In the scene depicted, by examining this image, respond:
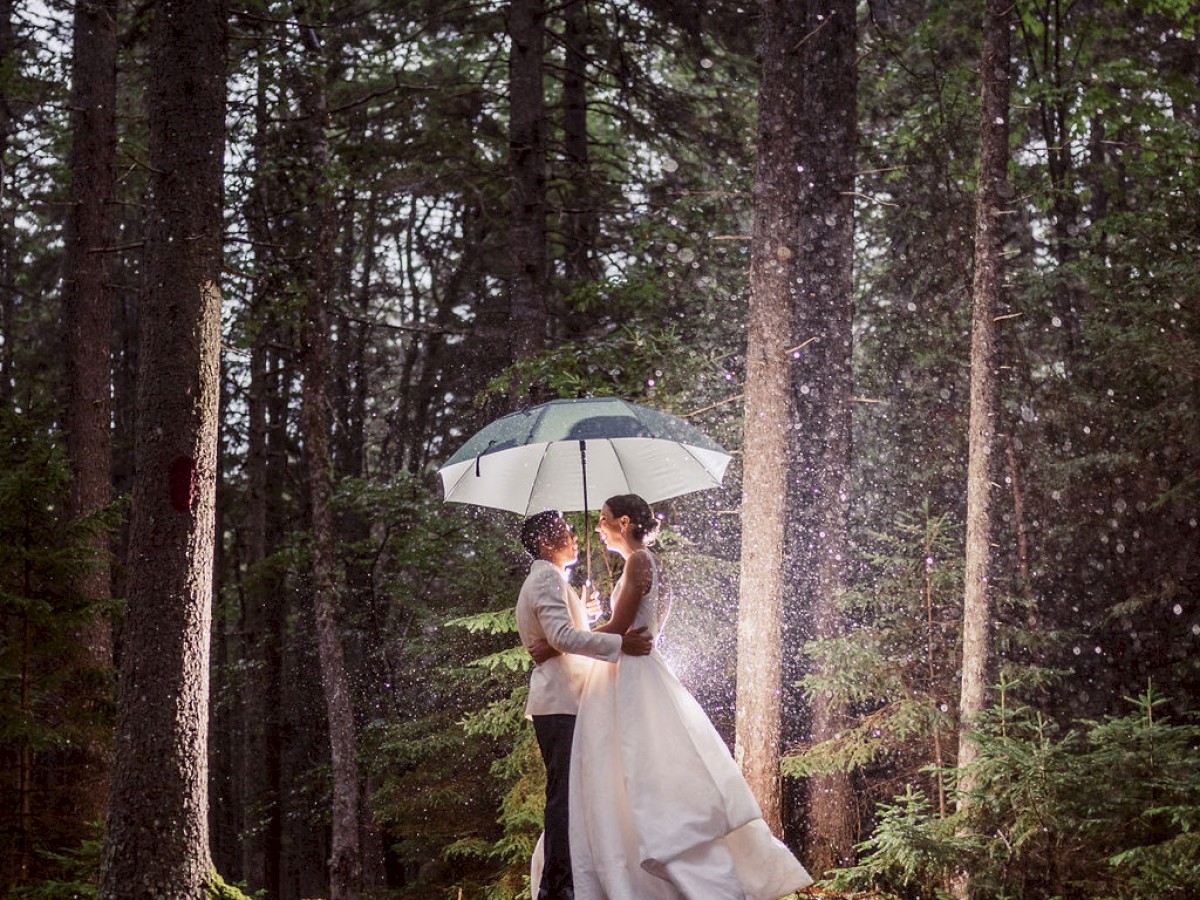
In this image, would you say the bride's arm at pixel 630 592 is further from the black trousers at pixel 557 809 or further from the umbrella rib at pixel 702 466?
the umbrella rib at pixel 702 466

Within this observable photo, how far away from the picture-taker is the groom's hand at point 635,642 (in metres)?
5.88

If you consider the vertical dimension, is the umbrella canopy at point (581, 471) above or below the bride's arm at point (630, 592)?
above

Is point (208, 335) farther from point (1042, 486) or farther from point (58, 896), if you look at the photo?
point (1042, 486)

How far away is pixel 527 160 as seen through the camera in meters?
13.7

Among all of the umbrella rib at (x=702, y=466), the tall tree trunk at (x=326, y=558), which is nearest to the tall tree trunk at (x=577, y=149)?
the tall tree trunk at (x=326, y=558)

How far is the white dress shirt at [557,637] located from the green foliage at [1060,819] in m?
2.69

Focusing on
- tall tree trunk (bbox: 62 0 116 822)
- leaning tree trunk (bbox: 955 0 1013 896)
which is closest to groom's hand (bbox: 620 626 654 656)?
leaning tree trunk (bbox: 955 0 1013 896)

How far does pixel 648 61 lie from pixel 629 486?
34.3 ft

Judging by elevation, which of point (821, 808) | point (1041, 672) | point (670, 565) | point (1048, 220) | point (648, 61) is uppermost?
point (648, 61)

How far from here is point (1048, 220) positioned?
55.7 feet

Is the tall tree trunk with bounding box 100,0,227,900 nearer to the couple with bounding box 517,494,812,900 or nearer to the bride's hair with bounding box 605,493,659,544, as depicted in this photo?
the couple with bounding box 517,494,812,900

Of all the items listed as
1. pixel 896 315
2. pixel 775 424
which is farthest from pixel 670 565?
pixel 896 315

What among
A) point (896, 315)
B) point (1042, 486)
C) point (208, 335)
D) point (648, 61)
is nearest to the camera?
point (208, 335)

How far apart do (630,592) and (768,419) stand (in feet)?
10.4
